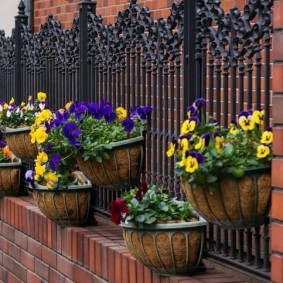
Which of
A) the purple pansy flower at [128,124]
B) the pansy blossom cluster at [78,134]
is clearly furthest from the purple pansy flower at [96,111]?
the purple pansy flower at [128,124]

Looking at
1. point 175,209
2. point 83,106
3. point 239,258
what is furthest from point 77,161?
point 239,258

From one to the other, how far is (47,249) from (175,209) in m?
1.78

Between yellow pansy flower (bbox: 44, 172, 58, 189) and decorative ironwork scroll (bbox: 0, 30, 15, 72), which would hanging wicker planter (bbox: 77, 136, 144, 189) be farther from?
decorative ironwork scroll (bbox: 0, 30, 15, 72)

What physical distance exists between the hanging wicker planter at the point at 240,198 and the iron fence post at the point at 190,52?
3.05 feet

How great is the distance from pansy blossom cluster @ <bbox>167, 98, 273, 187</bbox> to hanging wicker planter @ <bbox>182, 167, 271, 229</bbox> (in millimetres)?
41

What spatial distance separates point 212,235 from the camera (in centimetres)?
471

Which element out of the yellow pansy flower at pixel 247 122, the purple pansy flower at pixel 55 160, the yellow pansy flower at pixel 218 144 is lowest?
the purple pansy flower at pixel 55 160

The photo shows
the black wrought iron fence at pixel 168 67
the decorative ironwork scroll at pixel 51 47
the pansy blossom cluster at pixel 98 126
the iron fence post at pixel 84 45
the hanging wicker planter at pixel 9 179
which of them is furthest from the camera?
the hanging wicker planter at pixel 9 179

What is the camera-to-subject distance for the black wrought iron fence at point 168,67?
14.3ft

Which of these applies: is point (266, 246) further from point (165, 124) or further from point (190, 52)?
point (165, 124)

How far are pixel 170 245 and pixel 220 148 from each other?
0.62 meters

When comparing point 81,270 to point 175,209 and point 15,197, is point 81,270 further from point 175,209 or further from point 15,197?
point 15,197

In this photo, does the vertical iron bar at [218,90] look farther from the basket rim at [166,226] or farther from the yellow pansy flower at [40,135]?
the yellow pansy flower at [40,135]

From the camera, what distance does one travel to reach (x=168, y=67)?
208 inches
